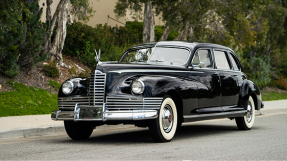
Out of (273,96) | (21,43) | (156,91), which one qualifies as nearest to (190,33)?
(273,96)

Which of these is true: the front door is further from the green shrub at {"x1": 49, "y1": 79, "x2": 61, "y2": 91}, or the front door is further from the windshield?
the green shrub at {"x1": 49, "y1": 79, "x2": 61, "y2": 91}

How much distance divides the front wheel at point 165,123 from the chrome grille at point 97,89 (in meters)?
1.00

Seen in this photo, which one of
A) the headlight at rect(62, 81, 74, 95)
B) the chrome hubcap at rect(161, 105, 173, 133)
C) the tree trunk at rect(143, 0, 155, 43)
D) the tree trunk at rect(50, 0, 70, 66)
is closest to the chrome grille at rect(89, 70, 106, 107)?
the headlight at rect(62, 81, 74, 95)

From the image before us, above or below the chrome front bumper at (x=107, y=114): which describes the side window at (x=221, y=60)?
above

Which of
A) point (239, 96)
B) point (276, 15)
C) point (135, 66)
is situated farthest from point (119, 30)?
point (135, 66)

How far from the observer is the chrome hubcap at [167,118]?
7.33 m

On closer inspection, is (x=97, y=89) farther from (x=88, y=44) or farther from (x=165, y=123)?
(x=88, y=44)

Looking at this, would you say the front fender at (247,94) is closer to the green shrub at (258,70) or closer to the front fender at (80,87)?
the front fender at (80,87)

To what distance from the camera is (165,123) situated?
7.37m

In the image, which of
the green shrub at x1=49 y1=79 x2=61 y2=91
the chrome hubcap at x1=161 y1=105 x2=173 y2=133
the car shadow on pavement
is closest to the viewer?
the chrome hubcap at x1=161 y1=105 x2=173 y2=133

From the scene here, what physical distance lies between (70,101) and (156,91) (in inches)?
65.9

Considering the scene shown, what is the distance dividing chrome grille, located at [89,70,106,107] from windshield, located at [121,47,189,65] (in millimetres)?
1507

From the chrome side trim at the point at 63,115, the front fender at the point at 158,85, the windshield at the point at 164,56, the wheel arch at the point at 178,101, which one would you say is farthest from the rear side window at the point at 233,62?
the chrome side trim at the point at 63,115

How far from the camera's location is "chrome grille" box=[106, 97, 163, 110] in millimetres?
6934
